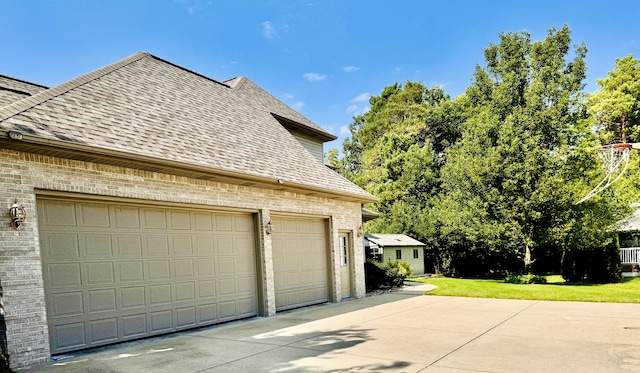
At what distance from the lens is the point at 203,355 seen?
263 inches

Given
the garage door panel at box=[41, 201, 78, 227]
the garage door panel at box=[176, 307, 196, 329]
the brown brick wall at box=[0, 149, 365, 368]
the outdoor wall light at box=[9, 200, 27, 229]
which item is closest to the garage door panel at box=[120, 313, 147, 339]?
the garage door panel at box=[176, 307, 196, 329]

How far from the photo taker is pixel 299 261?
11852mm

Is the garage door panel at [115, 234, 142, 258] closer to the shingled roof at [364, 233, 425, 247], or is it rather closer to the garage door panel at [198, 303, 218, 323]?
the garage door panel at [198, 303, 218, 323]

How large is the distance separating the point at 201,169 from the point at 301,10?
1814cm

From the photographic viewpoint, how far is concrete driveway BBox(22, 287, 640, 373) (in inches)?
228

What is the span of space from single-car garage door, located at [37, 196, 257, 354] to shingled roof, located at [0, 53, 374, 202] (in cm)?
98

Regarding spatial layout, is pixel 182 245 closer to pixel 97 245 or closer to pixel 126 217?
pixel 126 217

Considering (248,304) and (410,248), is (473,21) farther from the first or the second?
(248,304)

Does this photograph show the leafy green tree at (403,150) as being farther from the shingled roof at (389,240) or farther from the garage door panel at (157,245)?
the garage door panel at (157,245)

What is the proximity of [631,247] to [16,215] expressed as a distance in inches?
1161

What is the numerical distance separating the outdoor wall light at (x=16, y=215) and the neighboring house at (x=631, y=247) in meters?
24.7

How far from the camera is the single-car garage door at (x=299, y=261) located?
11148mm

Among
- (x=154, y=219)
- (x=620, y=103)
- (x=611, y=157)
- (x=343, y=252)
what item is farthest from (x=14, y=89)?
(x=620, y=103)

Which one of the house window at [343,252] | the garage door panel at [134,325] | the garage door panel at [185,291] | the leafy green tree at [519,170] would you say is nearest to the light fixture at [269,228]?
the garage door panel at [185,291]
